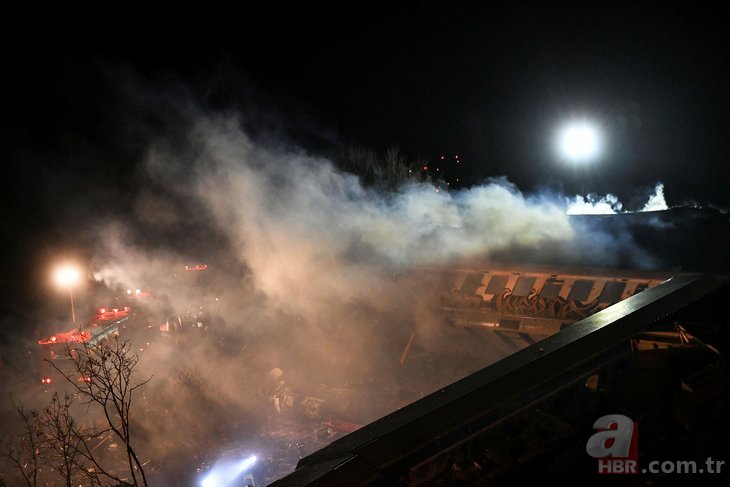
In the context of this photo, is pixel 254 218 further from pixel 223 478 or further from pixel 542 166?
pixel 542 166

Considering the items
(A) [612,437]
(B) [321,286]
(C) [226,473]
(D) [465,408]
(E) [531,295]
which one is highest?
(B) [321,286]

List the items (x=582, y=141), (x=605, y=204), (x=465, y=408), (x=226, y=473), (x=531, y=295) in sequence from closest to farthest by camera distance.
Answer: (x=465, y=408)
(x=531, y=295)
(x=226, y=473)
(x=582, y=141)
(x=605, y=204)

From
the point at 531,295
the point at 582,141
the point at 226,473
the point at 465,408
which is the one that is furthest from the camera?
the point at 582,141

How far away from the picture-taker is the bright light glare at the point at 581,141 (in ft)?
55.4

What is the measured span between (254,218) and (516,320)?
23.0 feet

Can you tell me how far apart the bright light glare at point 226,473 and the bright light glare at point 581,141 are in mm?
14957

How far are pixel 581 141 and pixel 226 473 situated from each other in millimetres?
15716

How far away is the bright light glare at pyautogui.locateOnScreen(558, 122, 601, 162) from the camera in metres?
16.9

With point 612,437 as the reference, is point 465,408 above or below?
above

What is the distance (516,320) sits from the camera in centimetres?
711

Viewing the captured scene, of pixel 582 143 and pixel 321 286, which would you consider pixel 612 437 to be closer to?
pixel 321 286

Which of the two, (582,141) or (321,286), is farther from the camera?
(582,141)

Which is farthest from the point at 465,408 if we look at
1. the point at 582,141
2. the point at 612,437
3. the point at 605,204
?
the point at 605,204

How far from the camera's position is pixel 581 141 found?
1708cm
